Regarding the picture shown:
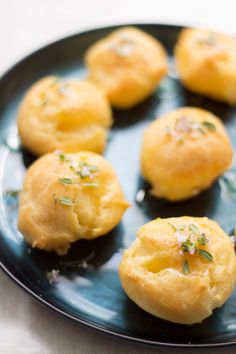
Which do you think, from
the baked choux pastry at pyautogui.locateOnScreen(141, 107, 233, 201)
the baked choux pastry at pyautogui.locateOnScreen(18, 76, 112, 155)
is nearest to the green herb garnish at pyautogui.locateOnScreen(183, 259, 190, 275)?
the baked choux pastry at pyautogui.locateOnScreen(141, 107, 233, 201)

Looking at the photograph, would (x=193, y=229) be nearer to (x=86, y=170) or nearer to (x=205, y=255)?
(x=205, y=255)

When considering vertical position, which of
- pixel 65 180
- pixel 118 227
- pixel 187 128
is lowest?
pixel 118 227

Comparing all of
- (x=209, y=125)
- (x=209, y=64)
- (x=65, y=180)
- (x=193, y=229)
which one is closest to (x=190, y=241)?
(x=193, y=229)

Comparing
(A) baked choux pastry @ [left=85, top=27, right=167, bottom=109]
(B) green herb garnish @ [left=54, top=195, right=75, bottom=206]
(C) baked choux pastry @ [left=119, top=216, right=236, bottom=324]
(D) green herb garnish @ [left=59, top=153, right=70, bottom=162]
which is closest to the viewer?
(C) baked choux pastry @ [left=119, top=216, right=236, bottom=324]

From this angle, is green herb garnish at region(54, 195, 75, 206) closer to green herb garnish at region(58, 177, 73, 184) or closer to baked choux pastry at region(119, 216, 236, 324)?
green herb garnish at region(58, 177, 73, 184)

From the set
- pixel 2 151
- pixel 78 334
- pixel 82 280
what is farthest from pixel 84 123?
pixel 78 334

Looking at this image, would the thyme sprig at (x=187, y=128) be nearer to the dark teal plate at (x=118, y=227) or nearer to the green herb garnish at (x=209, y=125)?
the green herb garnish at (x=209, y=125)
